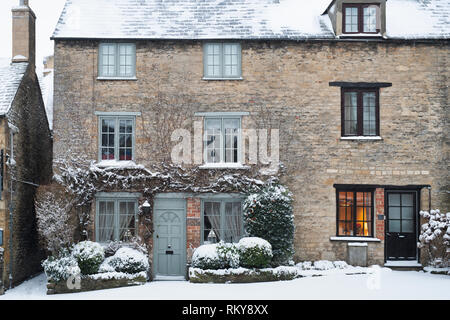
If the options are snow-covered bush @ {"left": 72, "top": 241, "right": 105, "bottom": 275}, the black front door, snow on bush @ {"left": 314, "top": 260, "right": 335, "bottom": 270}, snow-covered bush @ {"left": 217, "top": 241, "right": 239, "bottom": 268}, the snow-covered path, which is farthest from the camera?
the black front door

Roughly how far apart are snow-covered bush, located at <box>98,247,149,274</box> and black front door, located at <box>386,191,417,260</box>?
8.45 metres

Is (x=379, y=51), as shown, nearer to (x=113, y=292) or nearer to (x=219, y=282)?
(x=219, y=282)

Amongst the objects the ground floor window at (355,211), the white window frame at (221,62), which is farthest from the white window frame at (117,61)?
the ground floor window at (355,211)

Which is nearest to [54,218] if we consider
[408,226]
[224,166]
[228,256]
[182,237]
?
[182,237]

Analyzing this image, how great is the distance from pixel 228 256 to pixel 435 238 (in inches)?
277

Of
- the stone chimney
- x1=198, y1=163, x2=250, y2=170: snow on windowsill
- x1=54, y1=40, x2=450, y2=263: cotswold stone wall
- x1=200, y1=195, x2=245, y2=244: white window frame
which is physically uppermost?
the stone chimney

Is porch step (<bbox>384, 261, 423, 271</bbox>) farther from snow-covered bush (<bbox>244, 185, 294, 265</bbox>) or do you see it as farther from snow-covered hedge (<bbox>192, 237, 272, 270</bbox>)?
snow-covered hedge (<bbox>192, 237, 272, 270</bbox>)

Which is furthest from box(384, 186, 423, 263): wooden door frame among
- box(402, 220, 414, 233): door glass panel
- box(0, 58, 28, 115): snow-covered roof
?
box(0, 58, 28, 115): snow-covered roof

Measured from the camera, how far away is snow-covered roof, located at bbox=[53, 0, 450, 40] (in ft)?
55.3

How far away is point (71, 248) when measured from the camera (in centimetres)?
1532

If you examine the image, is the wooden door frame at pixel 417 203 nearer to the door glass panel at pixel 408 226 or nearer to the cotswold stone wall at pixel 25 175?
the door glass panel at pixel 408 226

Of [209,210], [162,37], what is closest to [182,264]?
[209,210]

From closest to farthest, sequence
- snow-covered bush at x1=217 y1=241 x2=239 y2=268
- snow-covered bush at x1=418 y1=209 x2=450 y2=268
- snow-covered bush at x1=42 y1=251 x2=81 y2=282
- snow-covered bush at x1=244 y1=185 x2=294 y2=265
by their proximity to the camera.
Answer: snow-covered bush at x1=42 y1=251 x2=81 y2=282 < snow-covered bush at x1=217 y1=241 x2=239 y2=268 < snow-covered bush at x1=244 y1=185 x2=294 y2=265 < snow-covered bush at x1=418 y1=209 x2=450 y2=268
